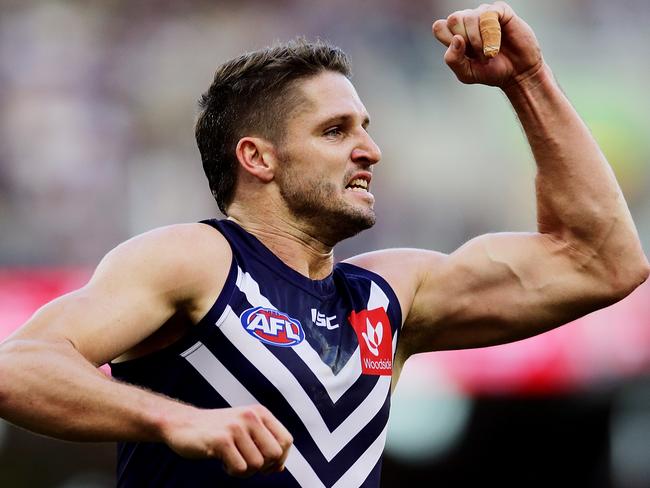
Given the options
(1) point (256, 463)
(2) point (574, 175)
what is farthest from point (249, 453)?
(2) point (574, 175)

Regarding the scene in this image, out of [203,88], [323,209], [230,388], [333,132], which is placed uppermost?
[203,88]

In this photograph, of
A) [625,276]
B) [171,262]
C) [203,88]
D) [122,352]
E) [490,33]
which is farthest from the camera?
[203,88]

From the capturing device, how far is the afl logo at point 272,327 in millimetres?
4012

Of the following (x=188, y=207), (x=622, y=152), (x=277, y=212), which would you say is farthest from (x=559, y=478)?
(x=277, y=212)

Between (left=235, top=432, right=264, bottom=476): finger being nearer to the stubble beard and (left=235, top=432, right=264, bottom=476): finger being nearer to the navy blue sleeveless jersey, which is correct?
the navy blue sleeveless jersey

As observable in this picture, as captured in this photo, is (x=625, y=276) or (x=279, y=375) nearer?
(x=279, y=375)

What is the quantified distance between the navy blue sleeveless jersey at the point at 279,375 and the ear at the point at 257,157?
1.12 feet

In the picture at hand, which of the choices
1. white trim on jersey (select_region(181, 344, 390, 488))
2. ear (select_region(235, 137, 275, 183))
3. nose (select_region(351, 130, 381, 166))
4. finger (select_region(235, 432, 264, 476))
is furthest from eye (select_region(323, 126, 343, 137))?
finger (select_region(235, 432, 264, 476))

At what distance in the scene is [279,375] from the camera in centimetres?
399

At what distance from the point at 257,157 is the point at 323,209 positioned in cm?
37

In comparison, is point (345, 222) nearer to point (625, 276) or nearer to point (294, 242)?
point (294, 242)

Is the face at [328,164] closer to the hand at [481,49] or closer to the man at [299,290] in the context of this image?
the man at [299,290]

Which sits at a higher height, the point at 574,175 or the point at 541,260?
the point at 574,175

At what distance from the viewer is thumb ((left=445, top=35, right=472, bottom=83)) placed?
4.35 meters
